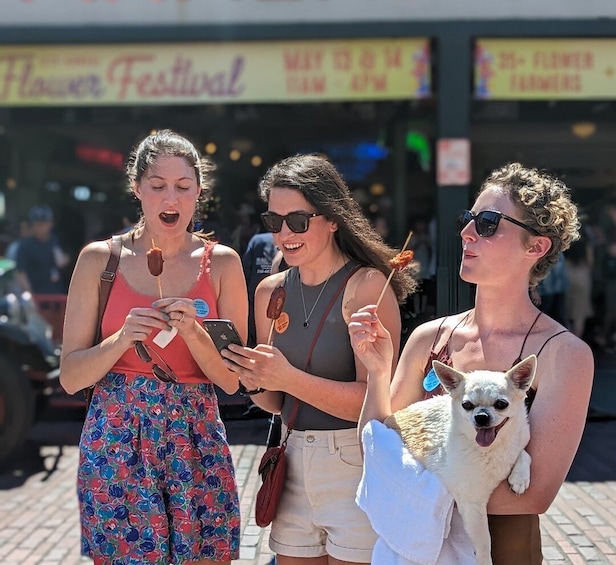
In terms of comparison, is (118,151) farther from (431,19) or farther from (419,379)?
(419,379)

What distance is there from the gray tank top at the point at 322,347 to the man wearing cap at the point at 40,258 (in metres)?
7.57

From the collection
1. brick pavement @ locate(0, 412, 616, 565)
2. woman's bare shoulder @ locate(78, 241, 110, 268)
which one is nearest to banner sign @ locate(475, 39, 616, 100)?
brick pavement @ locate(0, 412, 616, 565)

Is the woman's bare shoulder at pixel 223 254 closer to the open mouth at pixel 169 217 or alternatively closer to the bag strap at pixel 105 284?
the open mouth at pixel 169 217

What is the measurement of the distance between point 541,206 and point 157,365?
52.8 inches

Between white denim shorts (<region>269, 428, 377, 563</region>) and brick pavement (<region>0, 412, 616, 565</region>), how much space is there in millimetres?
993

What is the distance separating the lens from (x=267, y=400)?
112 inches

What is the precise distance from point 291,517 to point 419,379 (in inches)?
27.6

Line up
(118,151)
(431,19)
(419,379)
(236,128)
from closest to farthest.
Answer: (419,379) < (431,19) < (236,128) < (118,151)

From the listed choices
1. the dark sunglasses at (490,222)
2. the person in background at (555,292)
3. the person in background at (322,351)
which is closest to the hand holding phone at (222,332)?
the person in background at (322,351)

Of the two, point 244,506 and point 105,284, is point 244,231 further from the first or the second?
point 105,284

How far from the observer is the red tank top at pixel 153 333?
269 cm

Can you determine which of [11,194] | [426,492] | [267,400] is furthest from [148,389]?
[11,194]

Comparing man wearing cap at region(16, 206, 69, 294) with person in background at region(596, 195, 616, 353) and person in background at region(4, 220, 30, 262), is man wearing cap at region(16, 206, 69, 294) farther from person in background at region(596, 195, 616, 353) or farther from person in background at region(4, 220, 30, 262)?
person in background at region(596, 195, 616, 353)

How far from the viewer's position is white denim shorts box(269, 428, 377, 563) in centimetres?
255
